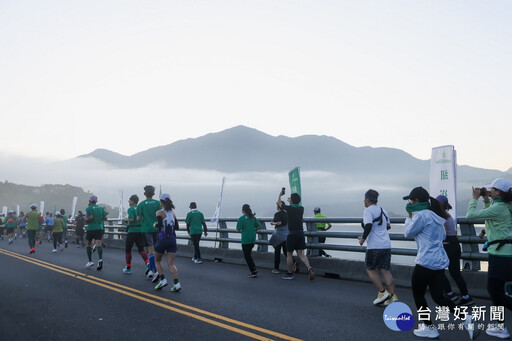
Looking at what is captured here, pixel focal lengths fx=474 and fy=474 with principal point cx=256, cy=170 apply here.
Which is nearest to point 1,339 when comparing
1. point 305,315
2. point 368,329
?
point 305,315

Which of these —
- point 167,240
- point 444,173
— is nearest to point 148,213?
point 167,240

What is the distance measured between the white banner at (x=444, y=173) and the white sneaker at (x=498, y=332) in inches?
144

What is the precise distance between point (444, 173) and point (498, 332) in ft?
14.6

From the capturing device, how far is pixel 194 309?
783 centimetres

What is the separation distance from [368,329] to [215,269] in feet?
27.9

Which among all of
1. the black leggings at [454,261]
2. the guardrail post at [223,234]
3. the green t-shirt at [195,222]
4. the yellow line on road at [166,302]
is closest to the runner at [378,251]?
the black leggings at [454,261]

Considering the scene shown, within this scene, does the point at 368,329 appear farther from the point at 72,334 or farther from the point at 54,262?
the point at 54,262

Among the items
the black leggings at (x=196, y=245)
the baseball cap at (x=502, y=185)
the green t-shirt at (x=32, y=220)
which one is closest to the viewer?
the baseball cap at (x=502, y=185)

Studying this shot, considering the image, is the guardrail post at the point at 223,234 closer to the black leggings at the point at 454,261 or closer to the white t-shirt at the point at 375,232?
the white t-shirt at the point at 375,232

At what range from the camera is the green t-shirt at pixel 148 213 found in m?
11.8

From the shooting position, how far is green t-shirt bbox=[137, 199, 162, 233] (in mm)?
11844

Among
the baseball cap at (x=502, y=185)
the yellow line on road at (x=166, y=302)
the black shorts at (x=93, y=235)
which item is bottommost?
the yellow line on road at (x=166, y=302)

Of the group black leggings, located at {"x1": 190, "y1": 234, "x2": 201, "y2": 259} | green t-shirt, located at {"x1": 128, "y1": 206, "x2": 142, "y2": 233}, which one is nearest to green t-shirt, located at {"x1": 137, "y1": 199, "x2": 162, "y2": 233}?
green t-shirt, located at {"x1": 128, "y1": 206, "x2": 142, "y2": 233}

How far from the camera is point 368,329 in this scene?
6391 mm
